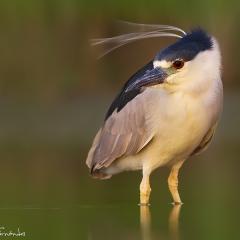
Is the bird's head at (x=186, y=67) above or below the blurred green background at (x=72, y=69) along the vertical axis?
below

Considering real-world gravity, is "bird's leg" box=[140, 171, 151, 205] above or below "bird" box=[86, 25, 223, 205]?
below

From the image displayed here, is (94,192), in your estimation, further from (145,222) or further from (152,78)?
(145,222)

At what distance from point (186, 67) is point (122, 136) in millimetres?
908

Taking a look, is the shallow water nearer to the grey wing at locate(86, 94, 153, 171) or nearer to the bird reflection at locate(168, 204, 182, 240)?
the bird reflection at locate(168, 204, 182, 240)

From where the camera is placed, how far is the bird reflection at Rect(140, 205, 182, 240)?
24.5ft

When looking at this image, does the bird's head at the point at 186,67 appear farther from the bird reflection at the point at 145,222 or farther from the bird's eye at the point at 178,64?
the bird reflection at the point at 145,222

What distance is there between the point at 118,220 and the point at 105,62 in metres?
8.09

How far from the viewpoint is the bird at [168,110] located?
28.1 feet

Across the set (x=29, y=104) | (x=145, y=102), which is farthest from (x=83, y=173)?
(x=29, y=104)

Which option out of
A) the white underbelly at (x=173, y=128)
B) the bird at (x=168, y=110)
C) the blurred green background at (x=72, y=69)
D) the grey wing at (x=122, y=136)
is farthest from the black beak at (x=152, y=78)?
the blurred green background at (x=72, y=69)

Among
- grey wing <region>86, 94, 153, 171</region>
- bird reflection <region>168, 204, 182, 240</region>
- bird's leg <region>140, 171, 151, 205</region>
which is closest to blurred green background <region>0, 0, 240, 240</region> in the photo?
grey wing <region>86, 94, 153, 171</region>

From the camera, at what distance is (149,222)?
319 inches

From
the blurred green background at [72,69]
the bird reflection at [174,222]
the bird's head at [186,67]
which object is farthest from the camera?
the blurred green background at [72,69]

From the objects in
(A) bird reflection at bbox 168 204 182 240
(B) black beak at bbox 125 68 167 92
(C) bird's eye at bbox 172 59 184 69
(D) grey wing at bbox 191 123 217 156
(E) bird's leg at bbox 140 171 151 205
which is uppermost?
(C) bird's eye at bbox 172 59 184 69
